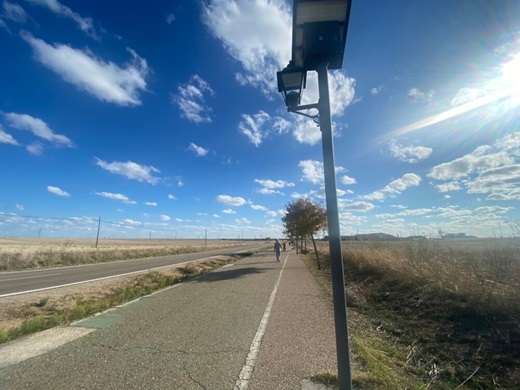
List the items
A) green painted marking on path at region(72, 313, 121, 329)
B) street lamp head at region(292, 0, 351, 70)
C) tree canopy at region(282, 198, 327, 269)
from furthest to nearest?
tree canopy at region(282, 198, 327, 269) < green painted marking on path at region(72, 313, 121, 329) < street lamp head at region(292, 0, 351, 70)

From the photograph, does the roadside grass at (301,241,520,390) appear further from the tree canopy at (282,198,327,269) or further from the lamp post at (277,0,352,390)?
the tree canopy at (282,198,327,269)

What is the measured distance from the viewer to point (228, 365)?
3.83 m

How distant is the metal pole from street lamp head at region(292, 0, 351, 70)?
0.21 meters

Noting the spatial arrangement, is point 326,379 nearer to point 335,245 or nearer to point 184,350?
point 335,245

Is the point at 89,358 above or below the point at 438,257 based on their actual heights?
below

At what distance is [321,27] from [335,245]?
7.32 ft

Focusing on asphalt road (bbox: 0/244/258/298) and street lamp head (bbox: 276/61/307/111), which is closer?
street lamp head (bbox: 276/61/307/111)

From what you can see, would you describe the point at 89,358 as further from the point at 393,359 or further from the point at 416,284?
the point at 416,284

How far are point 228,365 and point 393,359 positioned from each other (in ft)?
8.66

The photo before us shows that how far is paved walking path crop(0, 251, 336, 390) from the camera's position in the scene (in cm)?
341

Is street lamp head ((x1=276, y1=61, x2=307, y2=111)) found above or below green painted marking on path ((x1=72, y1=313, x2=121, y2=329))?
above

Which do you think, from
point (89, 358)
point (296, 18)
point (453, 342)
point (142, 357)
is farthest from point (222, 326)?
point (296, 18)

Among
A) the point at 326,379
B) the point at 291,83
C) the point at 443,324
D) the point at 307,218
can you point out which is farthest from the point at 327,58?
the point at 307,218

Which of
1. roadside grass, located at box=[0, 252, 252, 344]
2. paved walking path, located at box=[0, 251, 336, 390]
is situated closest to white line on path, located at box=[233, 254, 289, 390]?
paved walking path, located at box=[0, 251, 336, 390]
